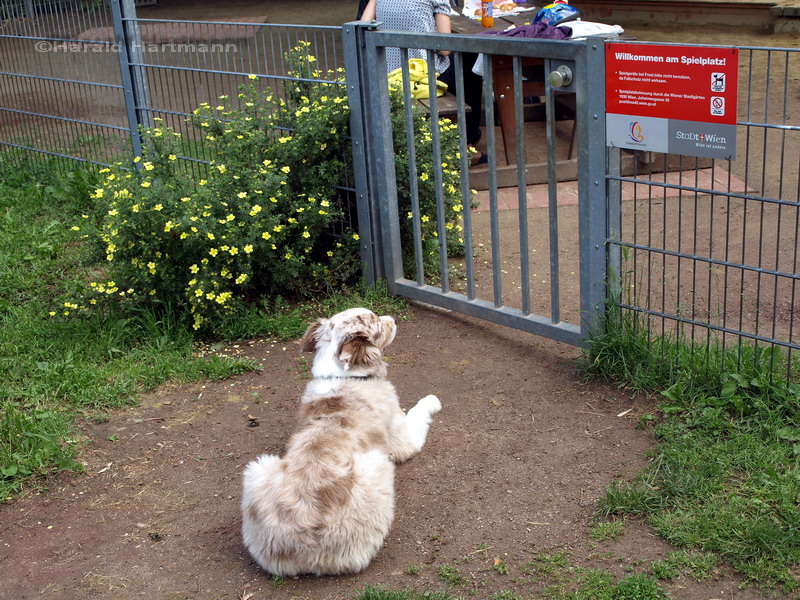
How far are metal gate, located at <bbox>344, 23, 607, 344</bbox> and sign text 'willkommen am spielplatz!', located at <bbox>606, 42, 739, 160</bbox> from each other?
0.11 m

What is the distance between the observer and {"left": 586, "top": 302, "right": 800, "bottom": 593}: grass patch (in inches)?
133

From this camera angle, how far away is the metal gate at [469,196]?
4438 millimetres

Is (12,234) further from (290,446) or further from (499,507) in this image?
(499,507)

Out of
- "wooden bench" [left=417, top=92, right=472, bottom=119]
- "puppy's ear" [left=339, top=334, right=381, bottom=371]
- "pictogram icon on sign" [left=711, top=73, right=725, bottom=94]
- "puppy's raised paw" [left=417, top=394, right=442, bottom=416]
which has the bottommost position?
"puppy's raised paw" [left=417, top=394, right=442, bottom=416]

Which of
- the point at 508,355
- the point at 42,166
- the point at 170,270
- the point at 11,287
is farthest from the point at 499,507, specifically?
the point at 42,166

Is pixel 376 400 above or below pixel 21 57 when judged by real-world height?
below

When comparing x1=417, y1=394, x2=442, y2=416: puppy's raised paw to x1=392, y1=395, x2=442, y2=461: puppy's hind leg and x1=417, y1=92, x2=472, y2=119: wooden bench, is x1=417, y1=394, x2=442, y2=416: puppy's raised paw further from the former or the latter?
x1=417, y1=92, x2=472, y2=119: wooden bench

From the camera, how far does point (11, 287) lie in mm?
6246

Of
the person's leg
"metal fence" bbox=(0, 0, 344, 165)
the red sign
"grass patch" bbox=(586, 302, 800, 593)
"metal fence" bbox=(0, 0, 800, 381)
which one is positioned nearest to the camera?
"grass patch" bbox=(586, 302, 800, 593)

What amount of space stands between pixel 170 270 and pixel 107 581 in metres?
2.33

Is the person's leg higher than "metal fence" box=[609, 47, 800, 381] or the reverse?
higher

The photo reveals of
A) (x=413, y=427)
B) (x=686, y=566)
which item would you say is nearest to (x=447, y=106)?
(x=413, y=427)

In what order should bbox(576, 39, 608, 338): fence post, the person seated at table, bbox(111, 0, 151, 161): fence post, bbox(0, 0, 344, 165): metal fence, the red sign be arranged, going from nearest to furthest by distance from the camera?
the red sign, bbox(576, 39, 608, 338): fence post, bbox(0, 0, 344, 165): metal fence, bbox(111, 0, 151, 161): fence post, the person seated at table

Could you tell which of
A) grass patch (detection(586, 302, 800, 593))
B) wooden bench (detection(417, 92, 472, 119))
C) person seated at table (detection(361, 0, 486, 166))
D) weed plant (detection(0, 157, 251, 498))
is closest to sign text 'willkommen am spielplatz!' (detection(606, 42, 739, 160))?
grass patch (detection(586, 302, 800, 593))
